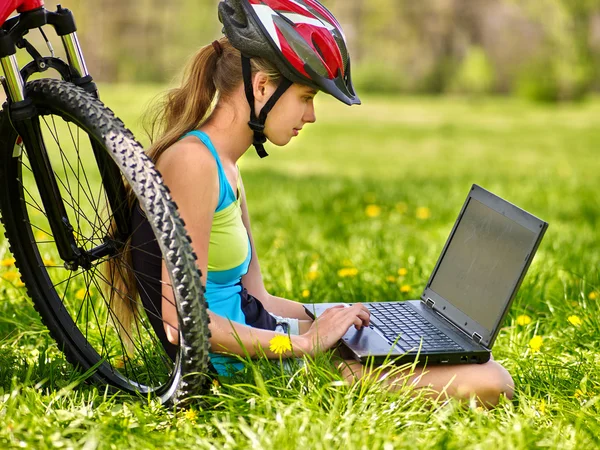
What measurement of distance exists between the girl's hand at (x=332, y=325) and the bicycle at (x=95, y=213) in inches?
15.7

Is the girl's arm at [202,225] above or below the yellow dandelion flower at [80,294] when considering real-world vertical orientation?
above

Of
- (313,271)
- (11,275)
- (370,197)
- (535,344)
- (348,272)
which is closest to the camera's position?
(535,344)

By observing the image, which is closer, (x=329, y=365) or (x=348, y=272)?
(x=329, y=365)

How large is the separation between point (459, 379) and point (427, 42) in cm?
1108

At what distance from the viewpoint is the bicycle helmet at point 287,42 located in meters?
2.61

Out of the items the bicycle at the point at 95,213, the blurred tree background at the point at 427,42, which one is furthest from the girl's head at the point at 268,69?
the blurred tree background at the point at 427,42

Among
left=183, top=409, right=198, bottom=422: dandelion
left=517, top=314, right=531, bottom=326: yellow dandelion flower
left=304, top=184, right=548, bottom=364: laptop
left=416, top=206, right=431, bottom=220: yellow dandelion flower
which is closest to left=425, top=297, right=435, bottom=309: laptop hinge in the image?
Result: left=304, top=184, right=548, bottom=364: laptop

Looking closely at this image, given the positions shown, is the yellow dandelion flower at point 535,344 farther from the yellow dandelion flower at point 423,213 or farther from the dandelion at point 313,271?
the yellow dandelion flower at point 423,213

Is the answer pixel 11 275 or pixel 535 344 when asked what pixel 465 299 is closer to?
pixel 535 344

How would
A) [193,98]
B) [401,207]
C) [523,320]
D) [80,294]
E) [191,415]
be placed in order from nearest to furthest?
[191,415] < [193,98] < [523,320] < [80,294] < [401,207]

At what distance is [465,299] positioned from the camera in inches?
118

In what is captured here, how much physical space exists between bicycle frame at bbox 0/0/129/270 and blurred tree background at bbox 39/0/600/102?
32.0ft

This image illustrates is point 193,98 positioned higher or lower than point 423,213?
higher

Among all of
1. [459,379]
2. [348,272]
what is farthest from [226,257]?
[348,272]
